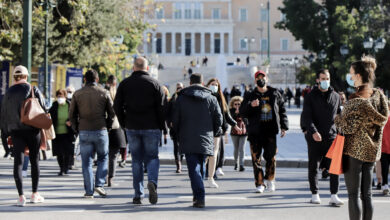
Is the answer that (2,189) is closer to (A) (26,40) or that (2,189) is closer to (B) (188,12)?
(A) (26,40)

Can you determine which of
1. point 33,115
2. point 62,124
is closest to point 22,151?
point 33,115

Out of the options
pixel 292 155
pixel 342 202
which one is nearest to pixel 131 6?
pixel 292 155

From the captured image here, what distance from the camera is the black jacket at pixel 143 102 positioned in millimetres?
9312

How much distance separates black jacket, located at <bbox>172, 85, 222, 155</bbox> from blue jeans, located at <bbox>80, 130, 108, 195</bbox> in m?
1.29

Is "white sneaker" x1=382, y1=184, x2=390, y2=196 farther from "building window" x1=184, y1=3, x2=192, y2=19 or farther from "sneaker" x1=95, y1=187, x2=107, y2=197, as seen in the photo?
"building window" x1=184, y1=3, x2=192, y2=19

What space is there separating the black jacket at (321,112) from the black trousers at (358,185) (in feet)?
9.53

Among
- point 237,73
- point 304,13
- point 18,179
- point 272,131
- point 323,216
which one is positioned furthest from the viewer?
point 237,73

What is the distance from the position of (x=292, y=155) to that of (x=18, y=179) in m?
9.41

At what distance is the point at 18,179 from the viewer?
913cm

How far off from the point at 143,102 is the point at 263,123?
2.21m

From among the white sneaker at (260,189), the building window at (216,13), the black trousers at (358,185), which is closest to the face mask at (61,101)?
the white sneaker at (260,189)

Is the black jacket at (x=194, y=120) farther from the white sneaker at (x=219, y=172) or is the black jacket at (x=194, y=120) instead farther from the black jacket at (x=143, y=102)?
the white sneaker at (x=219, y=172)

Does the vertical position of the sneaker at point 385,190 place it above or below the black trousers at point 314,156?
below

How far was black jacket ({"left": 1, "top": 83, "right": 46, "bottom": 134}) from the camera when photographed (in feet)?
30.1
